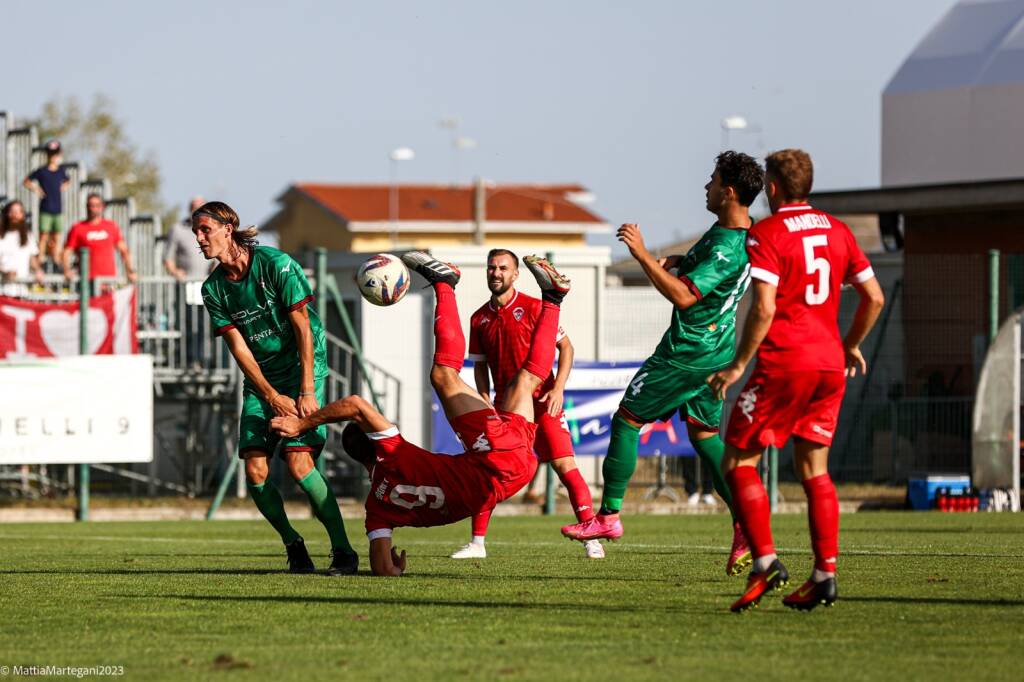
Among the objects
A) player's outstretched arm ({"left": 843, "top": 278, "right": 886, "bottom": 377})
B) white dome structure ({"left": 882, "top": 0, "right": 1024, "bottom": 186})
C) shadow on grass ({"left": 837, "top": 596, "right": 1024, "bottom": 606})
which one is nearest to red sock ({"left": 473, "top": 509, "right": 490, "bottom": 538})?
shadow on grass ({"left": 837, "top": 596, "right": 1024, "bottom": 606})

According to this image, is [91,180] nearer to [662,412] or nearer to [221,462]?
[221,462]

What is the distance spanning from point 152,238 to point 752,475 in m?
20.7

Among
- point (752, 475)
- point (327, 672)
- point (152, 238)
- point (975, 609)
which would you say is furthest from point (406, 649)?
point (152, 238)

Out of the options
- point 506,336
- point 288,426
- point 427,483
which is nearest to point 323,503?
point 288,426

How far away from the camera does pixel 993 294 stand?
2134 centimetres

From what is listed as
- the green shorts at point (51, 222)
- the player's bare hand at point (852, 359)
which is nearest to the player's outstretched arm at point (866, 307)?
the player's bare hand at point (852, 359)

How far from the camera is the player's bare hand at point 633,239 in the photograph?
8.33m

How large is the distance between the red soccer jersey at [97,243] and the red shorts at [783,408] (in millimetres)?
15926

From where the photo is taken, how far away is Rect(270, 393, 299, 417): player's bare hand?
974cm

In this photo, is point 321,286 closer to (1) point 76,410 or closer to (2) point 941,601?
(1) point 76,410

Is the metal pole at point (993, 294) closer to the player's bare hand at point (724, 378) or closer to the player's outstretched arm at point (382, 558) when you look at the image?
the player's outstretched arm at point (382, 558)

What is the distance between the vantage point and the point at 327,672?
607 cm

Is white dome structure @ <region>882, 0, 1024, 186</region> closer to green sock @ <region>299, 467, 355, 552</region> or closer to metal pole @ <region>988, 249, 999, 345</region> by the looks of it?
metal pole @ <region>988, 249, 999, 345</region>

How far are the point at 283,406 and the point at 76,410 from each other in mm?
10104
